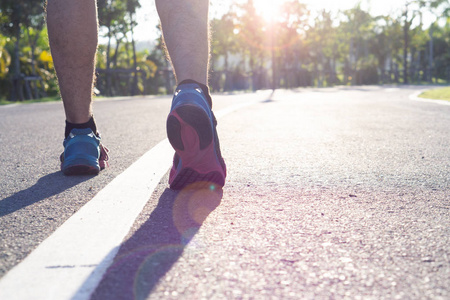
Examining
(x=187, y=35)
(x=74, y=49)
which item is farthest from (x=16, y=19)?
(x=187, y=35)

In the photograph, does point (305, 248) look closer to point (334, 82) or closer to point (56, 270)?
point (56, 270)

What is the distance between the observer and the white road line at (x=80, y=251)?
97cm

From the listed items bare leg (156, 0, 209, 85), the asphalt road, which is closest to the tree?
the asphalt road

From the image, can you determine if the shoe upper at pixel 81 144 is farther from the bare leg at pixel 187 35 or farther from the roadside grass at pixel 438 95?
the roadside grass at pixel 438 95

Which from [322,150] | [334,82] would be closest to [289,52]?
[334,82]

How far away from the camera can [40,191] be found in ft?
6.47

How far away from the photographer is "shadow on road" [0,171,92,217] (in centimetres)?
173

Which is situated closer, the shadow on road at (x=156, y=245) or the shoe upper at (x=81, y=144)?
the shadow on road at (x=156, y=245)

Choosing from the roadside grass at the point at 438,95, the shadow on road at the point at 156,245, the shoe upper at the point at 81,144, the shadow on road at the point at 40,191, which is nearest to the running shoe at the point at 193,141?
the shadow on road at the point at 156,245

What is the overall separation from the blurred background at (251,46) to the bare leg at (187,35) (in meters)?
22.0

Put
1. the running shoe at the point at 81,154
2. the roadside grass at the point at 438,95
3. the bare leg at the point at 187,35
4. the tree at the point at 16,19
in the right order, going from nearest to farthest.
A: the bare leg at the point at 187,35
the running shoe at the point at 81,154
the roadside grass at the point at 438,95
the tree at the point at 16,19

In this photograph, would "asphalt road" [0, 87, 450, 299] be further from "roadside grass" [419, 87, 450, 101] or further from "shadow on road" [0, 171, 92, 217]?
"roadside grass" [419, 87, 450, 101]

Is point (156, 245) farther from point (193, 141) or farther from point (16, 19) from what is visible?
point (16, 19)

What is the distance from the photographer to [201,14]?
86.7 inches
